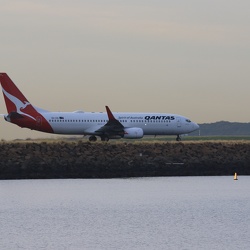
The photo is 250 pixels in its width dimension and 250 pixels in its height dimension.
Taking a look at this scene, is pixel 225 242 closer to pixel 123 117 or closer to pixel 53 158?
pixel 53 158

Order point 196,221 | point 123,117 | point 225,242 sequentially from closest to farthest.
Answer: point 225,242 < point 196,221 < point 123,117

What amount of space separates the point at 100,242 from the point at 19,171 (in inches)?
1523

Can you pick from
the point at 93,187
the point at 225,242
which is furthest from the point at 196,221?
the point at 93,187

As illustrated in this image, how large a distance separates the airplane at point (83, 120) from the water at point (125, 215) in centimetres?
3098

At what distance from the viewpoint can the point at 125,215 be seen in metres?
59.1

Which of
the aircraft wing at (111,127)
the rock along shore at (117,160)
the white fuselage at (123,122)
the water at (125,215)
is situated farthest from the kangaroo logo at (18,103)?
the water at (125,215)

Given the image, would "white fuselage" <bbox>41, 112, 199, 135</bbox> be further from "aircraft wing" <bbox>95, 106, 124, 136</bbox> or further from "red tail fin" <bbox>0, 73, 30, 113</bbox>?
"red tail fin" <bbox>0, 73, 30, 113</bbox>

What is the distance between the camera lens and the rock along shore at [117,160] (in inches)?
3447

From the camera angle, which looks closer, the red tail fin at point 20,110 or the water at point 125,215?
the water at point 125,215

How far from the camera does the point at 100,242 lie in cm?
4862

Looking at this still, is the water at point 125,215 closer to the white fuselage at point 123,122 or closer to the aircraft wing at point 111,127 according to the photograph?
the aircraft wing at point 111,127

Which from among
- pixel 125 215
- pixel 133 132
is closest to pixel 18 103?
pixel 133 132

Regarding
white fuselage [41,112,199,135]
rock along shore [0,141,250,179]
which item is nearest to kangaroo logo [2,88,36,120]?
white fuselage [41,112,199,135]

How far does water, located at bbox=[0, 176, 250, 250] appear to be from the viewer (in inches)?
1927
